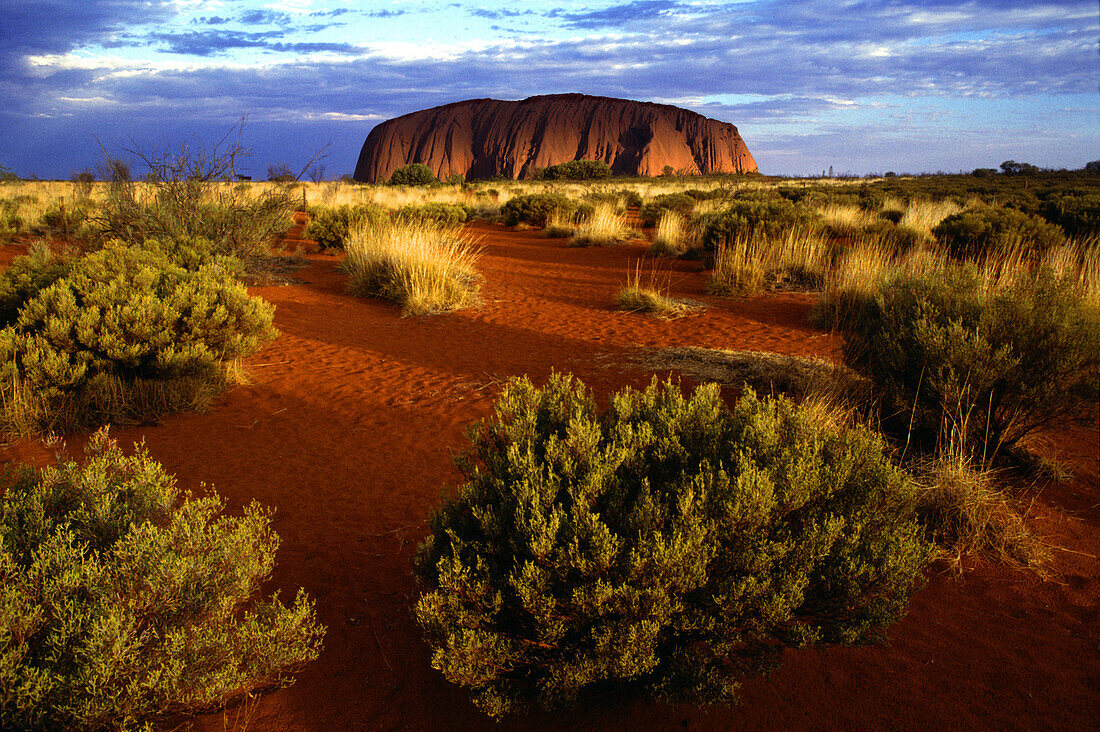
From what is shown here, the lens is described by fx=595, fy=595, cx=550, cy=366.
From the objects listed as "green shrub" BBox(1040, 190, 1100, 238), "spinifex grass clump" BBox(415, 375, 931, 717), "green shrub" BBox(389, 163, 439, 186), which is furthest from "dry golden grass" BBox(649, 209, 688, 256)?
"green shrub" BBox(389, 163, 439, 186)

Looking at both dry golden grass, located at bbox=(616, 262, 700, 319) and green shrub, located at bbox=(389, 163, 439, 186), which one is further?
green shrub, located at bbox=(389, 163, 439, 186)

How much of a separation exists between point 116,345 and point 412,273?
184 inches

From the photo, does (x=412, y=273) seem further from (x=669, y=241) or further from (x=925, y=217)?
(x=925, y=217)

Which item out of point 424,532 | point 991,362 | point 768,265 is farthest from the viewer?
point 768,265

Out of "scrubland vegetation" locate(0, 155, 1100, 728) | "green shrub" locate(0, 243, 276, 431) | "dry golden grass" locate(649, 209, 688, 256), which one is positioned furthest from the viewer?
"dry golden grass" locate(649, 209, 688, 256)

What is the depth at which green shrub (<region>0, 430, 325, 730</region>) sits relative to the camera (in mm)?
1534

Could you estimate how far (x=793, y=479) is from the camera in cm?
197

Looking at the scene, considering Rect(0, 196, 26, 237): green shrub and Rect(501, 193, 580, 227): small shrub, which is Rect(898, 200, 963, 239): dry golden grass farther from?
Rect(0, 196, 26, 237): green shrub

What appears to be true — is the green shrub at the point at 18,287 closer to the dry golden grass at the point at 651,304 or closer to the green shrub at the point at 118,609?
the green shrub at the point at 118,609

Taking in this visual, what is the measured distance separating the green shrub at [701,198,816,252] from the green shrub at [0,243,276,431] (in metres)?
9.01

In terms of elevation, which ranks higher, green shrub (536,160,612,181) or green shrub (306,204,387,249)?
green shrub (536,160,612,181)

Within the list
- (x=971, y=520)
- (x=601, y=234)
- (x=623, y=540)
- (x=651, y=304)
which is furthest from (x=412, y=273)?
(x=623, y=540)

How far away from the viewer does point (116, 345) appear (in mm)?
4812

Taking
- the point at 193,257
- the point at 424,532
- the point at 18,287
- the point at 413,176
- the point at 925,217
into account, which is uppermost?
the point at 413,176
